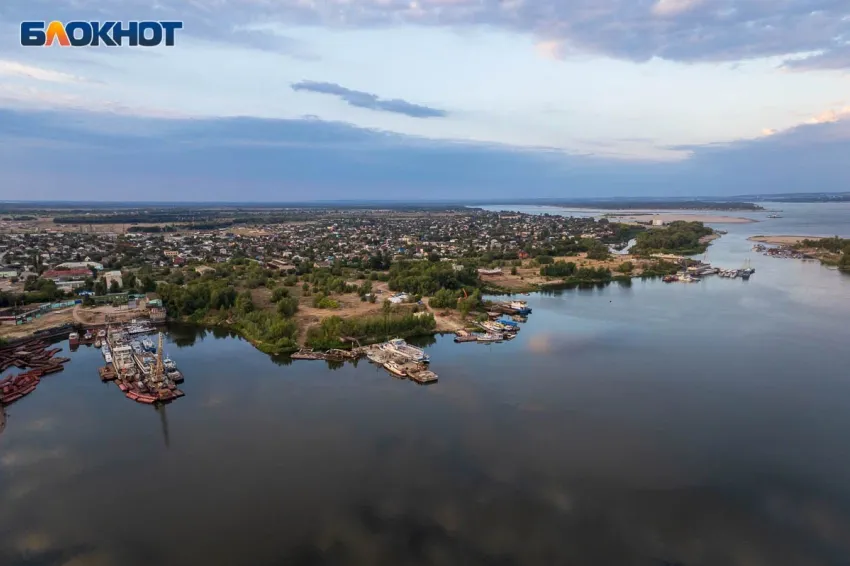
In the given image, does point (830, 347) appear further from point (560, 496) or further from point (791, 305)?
point (560, 496)

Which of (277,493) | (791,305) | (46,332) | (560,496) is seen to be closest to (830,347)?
(791,305)

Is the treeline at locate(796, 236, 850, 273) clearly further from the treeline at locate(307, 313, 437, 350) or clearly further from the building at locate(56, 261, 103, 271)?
the building at locate(56, 261, 103, 271)

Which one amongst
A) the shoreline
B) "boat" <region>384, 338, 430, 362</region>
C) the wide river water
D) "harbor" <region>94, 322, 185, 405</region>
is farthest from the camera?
the shoreline

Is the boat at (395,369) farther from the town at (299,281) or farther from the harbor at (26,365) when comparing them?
the harbor at (26,365)

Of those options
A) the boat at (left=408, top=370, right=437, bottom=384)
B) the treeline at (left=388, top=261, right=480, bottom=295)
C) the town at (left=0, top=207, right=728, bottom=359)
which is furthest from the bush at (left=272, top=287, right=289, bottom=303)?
the boat at (left=408, top=370, right=437, bottom=384)

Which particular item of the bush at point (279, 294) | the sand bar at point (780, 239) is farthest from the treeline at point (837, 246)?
the bush at point (279, 294)

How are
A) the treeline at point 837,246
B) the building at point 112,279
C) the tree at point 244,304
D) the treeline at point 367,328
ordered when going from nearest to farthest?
1. the treeline at point 367,328
2. the tree at point 244,304
3. the building at point 112,279
4. the treeline at point 837,246
